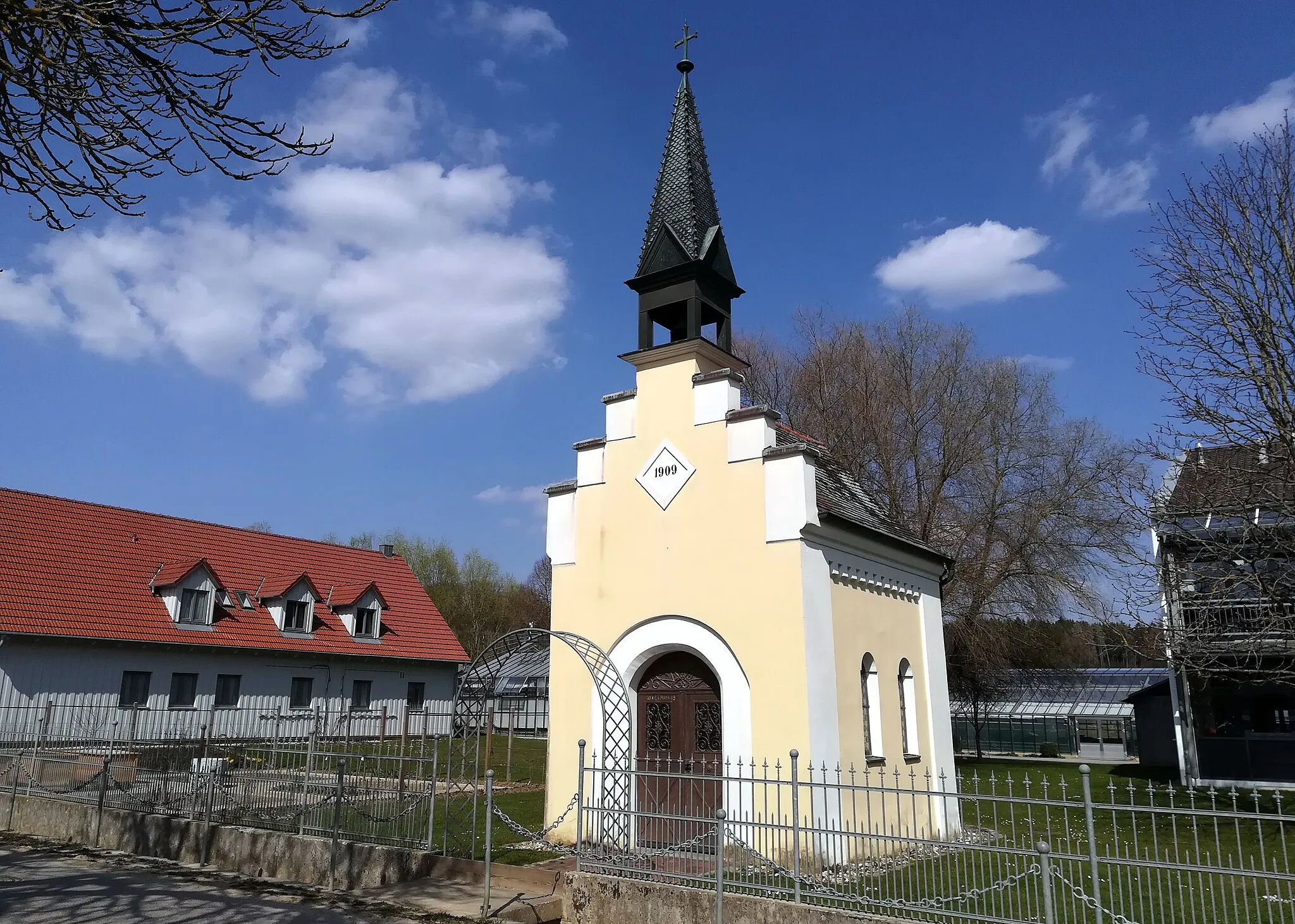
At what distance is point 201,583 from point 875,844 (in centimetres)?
2630

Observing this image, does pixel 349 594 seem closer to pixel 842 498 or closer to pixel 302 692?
pixel 302 692

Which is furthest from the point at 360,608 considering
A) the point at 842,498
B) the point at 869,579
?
the point at 869,579

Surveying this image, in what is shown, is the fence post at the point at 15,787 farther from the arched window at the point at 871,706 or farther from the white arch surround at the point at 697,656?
the arched window at the point at 871,706

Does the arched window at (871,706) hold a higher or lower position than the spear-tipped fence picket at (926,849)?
higher

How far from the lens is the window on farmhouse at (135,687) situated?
2584 cm

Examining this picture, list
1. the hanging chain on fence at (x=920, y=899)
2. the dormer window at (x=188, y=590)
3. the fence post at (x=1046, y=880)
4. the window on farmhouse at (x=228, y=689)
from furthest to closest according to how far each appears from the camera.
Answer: the window on farmhouse at (x=228, y=689)
the dormer window at (x=188, y=590)
the hanging chain on fence at (x=920, y=899)
the fence post at (x=1046, y=880)

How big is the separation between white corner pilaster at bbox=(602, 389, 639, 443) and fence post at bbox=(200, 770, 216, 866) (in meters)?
7.72

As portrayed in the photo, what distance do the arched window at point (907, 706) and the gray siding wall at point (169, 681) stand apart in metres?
9.92

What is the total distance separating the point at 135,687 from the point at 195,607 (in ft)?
10.4

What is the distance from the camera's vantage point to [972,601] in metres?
26.6

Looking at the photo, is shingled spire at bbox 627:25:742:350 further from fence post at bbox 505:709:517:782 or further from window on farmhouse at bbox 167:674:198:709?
window on farmhouse at bbox 167:674:198:709

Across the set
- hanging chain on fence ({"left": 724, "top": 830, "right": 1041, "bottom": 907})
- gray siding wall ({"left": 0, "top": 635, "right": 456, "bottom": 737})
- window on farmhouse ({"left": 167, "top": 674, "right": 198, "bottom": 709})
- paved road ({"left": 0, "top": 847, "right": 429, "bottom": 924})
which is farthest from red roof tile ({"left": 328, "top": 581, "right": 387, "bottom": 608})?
hanging chain on fence ({"left": 724, "top": 830, "right": 1041, "bottom": 907})

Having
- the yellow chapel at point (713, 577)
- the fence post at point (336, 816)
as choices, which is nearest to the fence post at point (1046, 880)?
the yellow chapel at point (713, 577)

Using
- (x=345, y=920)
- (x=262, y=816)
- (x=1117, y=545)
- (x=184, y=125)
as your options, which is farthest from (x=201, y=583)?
(x=1117, y=545)
